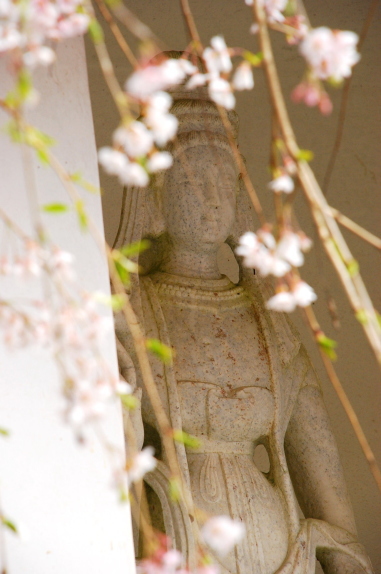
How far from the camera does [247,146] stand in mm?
3213

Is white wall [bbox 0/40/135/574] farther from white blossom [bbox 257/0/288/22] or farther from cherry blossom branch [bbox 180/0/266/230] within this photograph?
white blossom [bbox 257/0/288/22]

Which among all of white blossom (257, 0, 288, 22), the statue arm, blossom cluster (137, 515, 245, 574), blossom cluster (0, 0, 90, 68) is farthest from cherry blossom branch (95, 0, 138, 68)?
the statue arm

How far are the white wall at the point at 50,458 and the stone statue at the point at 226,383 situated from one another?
526 millimetres

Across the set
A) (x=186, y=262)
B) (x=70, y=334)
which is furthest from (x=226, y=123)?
(x=186, y=262)

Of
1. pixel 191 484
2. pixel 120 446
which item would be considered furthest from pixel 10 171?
pixel 191 484

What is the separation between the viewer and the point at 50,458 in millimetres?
1410

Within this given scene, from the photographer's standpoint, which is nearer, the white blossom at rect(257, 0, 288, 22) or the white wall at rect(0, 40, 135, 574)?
the white blossom at rect(257, 0, 288, 22)

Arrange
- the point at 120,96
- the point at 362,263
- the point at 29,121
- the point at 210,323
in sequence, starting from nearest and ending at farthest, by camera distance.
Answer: the point at 120,96
the point at 29,121
the point at 210,323
the point at 362,263

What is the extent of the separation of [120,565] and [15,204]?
22.5 inches

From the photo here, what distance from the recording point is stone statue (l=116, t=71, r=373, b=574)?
2117 mm

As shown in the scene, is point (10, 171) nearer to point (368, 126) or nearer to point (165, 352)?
point (165, 352)

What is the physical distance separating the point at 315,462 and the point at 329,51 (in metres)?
1.68

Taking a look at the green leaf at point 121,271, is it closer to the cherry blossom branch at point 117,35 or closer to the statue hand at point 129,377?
the cherry blossom branch at point 117,35

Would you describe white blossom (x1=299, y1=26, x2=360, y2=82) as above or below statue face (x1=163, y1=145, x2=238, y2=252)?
below
